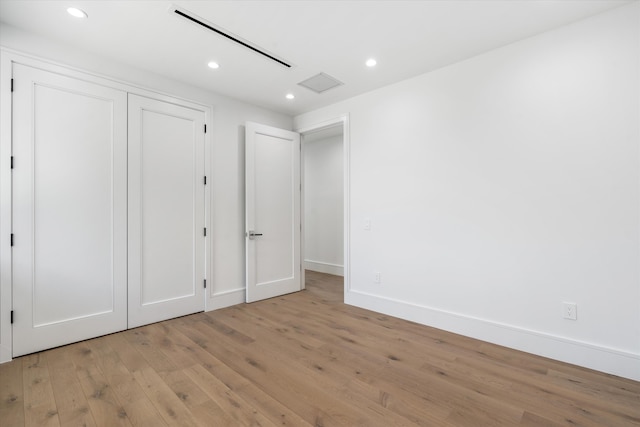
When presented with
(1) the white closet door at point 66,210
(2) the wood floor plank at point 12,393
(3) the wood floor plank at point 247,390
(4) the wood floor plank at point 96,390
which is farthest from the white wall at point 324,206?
(2) the wood floor plank at point 12,393

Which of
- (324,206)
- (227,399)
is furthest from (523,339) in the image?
(324,206)

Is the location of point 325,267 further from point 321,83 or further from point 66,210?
point 66,210

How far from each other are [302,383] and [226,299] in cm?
204

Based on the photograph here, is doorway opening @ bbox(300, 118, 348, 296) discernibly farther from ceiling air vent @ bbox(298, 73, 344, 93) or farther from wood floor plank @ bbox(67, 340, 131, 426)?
wood floor plank @ bbox(67, 340, 131, 426)

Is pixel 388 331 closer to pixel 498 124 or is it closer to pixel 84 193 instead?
pixel 498 124

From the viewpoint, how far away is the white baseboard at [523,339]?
2.15 m

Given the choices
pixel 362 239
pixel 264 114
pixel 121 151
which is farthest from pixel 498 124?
pixel 121 151

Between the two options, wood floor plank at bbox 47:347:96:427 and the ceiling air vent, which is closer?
wood floor plank at bbox 47:347:96:427

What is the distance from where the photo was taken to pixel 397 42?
103 inches

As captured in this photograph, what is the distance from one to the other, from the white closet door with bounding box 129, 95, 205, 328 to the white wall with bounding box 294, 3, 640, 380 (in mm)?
2213

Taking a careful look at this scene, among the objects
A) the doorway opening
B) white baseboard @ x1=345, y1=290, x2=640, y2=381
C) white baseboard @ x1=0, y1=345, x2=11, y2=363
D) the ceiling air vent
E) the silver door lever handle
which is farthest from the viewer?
the doorway opening

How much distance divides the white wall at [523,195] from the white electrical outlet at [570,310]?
0.10ft

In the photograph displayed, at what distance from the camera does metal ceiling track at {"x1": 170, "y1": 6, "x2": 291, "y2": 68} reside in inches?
87.6

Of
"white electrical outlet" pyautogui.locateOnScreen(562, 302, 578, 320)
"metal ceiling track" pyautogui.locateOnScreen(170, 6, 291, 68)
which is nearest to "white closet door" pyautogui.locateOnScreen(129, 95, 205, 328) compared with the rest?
"metal ceiling track" pyautogui.locateOnScreen(170, 6, 291, 68)
